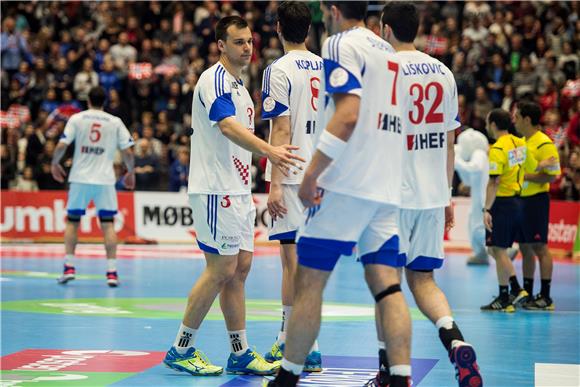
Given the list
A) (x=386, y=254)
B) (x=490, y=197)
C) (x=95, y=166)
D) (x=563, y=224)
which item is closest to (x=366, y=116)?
(x=386, y=254)

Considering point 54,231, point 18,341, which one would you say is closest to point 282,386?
point 18,341

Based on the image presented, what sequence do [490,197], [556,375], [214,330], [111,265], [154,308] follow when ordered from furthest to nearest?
[111,265] < [154,308] < [490,197] < [214,330] < [556,375]

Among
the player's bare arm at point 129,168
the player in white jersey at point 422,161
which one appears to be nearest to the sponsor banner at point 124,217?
the player's bare arm at point 129,168

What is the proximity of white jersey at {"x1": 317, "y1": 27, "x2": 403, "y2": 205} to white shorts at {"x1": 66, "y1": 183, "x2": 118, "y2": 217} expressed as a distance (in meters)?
8.82

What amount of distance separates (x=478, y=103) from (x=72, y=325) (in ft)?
48.8

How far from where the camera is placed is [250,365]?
25.7 feet

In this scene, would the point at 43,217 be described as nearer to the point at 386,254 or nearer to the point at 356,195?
the point at 386,254

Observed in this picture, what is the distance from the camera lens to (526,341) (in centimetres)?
977

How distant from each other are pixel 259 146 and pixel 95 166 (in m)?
7.83

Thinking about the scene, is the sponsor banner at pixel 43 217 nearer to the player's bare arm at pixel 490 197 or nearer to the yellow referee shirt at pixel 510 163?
the yellow referee shirt at pixel 510 163

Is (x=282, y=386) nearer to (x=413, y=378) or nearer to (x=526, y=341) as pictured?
(x=413, y=378)

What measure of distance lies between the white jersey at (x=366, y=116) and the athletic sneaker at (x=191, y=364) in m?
2.29

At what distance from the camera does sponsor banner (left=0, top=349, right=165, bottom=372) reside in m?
8.00

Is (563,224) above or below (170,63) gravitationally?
below
